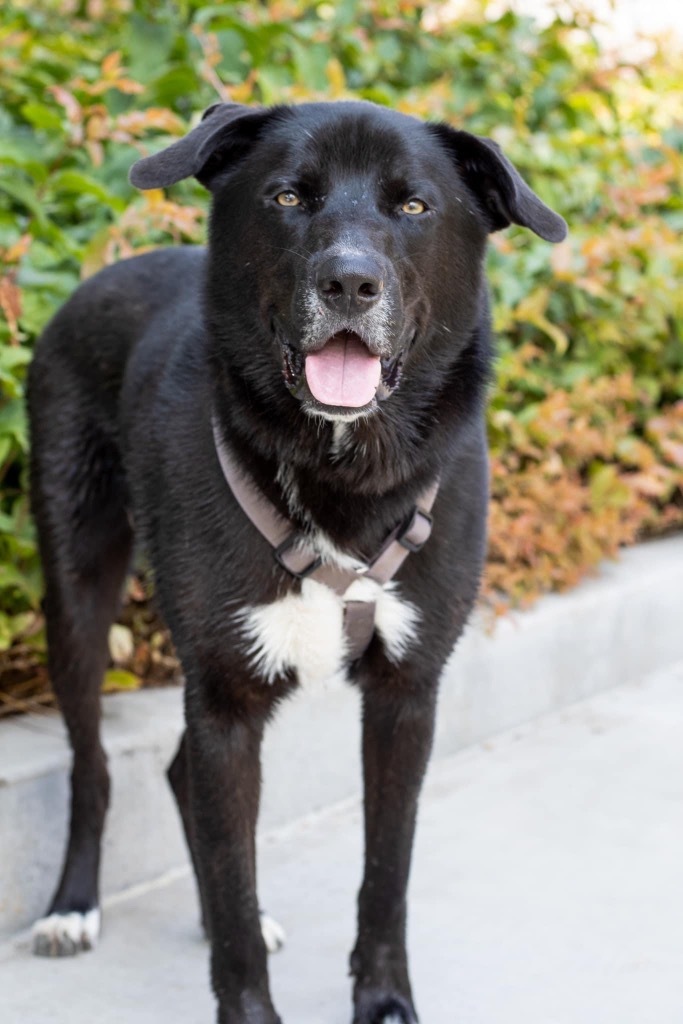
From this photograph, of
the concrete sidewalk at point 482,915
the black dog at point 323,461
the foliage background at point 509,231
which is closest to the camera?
the black dog at point 323,461

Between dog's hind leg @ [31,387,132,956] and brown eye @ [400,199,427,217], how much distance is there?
3.14 ft

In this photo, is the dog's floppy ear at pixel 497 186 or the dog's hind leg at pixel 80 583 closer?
the dog's floppy ear at pixel 497 186

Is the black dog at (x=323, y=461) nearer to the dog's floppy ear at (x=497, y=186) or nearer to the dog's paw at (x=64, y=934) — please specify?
the dog's floppy ear at (x=497, y=186)

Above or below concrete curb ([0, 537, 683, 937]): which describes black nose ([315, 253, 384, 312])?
above

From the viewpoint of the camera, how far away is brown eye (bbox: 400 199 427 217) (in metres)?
2.30

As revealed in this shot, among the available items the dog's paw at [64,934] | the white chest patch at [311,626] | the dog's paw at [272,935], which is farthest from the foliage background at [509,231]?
the white chest patch at [311,626]

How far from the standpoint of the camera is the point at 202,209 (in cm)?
395

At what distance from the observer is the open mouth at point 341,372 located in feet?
7.19

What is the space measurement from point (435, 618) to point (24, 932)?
1221 mm

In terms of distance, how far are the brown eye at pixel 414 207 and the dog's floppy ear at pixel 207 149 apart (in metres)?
0.33

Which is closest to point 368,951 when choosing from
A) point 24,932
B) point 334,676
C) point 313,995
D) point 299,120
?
point 313,995

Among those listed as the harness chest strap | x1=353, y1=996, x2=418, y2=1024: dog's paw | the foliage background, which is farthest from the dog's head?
x1=353, y1=996, x2=418, y2=1024: dog's paw

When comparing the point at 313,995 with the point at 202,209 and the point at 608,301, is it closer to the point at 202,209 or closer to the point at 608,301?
the point at 202,209

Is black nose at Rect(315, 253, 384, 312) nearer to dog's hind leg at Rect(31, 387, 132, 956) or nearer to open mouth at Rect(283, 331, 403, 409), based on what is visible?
open mouth at Rect(283, 331, 403, 409)
